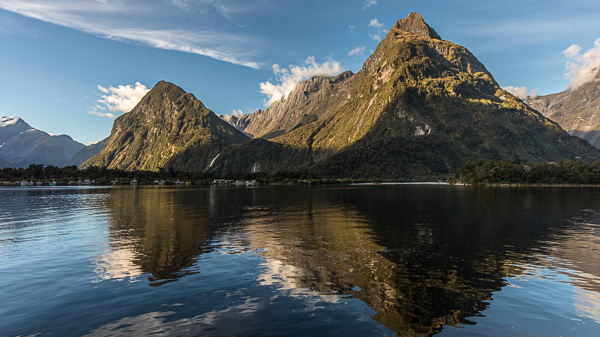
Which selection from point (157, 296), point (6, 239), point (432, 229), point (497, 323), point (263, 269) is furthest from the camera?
point (432, 229)

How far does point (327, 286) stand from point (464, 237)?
25421 mm

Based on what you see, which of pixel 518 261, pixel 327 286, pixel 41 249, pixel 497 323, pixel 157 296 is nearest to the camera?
pixel 497 323

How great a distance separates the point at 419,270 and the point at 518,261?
10.4 metres

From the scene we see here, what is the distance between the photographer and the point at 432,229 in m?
44.6

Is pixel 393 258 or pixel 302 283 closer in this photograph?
pixel 302 283

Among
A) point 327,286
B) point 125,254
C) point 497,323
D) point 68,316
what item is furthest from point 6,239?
point 497,323

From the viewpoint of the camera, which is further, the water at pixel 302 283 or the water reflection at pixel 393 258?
the water reflection at pixel 393 258

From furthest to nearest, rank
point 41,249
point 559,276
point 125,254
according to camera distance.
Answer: point 41,249 < point 125,254 < point 559,276

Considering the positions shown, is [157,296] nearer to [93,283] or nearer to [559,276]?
[93,283]

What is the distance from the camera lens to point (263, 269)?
2556 cm

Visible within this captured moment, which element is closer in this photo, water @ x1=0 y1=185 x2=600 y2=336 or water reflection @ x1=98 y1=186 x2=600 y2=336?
water @ x1=0 y1=185 x2=600 y2=336

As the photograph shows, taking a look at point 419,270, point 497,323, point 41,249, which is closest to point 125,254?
point 41,249

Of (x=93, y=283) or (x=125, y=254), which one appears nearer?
(x=93, y=283)

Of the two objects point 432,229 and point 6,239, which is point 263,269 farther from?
point 6,239
